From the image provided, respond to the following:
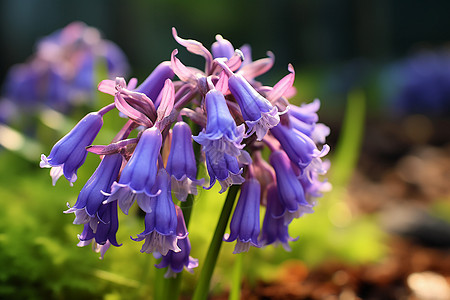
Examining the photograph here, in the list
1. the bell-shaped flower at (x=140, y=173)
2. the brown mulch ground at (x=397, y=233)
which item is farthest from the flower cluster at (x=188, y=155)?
the brown mulch ground at (x=397, y=233)

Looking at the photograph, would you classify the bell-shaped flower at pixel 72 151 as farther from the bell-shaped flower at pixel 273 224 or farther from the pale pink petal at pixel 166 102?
the bell-shaped flower at pixel 273 224

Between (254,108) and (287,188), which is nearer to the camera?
(254,108)

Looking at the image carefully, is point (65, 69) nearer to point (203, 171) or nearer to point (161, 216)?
point (203, 171)

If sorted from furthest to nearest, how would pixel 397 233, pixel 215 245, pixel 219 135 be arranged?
pixel 397 233
pixel 215 245
pixel 219 135

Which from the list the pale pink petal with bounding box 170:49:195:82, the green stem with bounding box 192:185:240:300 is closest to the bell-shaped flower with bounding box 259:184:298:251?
the green stem with bounding box 192:185:240:300

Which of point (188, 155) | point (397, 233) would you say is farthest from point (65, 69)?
point (188, 155)

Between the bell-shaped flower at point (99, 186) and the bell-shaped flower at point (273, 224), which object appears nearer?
the bell-shaped flower at point (99, 186)
